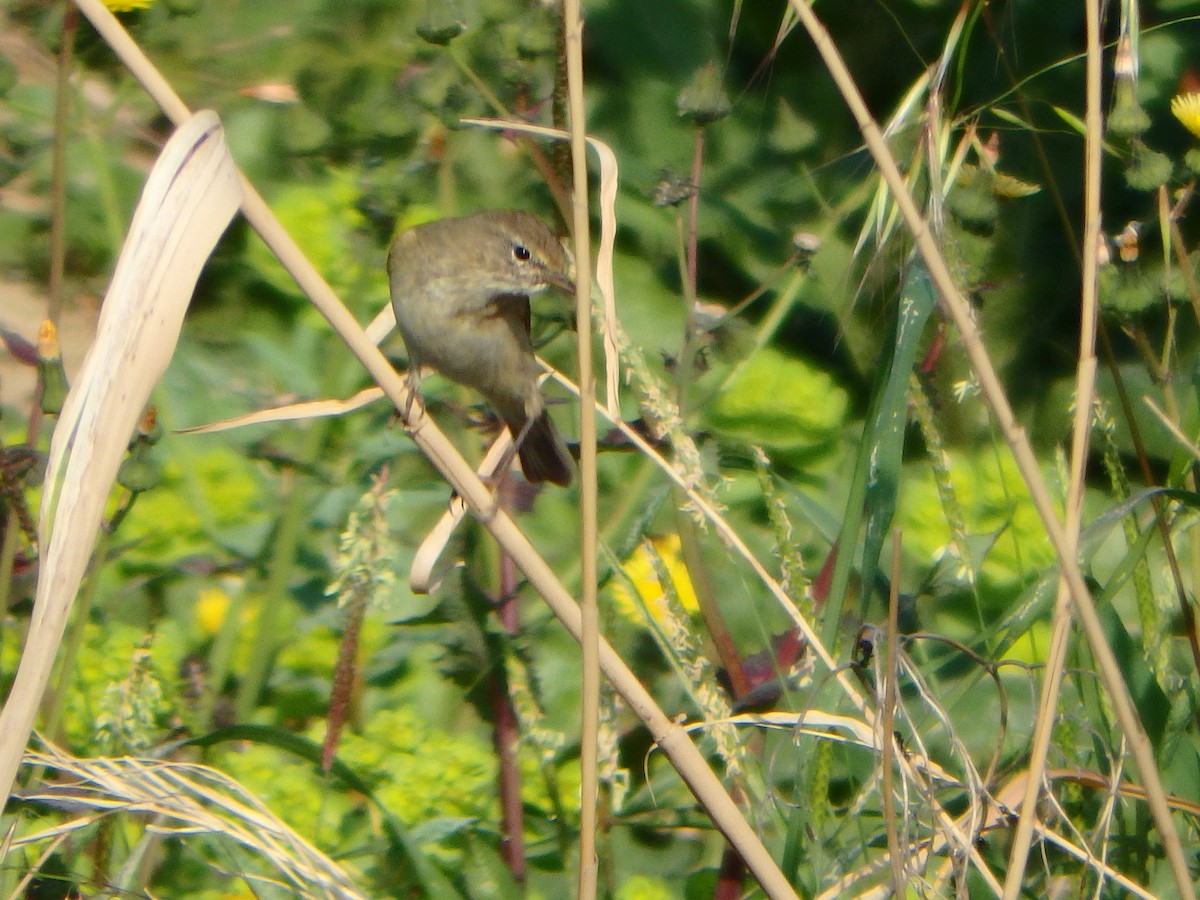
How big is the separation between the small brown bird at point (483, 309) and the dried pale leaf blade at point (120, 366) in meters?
1.25

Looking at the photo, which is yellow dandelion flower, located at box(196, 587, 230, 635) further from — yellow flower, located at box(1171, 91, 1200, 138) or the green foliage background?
yellow flower, located at box(1171, 91, 1200, 138)

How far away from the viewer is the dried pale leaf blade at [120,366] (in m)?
1.18

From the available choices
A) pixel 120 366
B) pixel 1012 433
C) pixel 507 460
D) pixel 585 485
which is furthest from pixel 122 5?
pixel 1012 433

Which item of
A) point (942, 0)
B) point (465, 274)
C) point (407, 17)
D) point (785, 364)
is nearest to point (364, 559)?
point (465, 274)

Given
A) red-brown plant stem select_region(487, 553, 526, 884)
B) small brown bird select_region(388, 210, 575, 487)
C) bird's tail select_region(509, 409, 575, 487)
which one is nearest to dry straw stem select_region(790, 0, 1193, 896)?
red-brown plant stem select_region(487, 553, 526, 884)

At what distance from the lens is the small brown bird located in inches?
103

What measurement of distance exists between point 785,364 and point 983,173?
1.27m

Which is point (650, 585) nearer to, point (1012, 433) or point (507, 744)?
point (507, 744)

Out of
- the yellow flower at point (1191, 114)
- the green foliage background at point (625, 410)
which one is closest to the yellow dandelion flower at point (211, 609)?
the green foliage background at point (625, 410)

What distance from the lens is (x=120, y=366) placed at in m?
1.25

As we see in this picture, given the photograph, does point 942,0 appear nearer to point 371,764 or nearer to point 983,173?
point 983,173

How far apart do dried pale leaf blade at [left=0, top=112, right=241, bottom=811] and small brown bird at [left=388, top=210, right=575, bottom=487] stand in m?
1.25

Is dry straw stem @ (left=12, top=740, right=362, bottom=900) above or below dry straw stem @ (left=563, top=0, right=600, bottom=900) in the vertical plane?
below

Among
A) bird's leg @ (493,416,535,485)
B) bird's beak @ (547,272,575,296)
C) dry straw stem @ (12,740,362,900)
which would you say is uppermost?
bird's beak @ (547,272,575,296)
